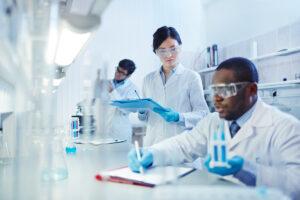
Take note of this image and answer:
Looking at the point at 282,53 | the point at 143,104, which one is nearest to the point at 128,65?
the point at 143,104

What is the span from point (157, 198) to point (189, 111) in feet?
2.81

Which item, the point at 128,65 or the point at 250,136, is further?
the point at 128,65

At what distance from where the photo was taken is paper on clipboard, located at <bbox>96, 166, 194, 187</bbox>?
0.77 meters

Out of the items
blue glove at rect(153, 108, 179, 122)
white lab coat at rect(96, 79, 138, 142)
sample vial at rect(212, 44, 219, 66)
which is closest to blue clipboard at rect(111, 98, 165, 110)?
blue glove at rect(153, 108, 179, 122)

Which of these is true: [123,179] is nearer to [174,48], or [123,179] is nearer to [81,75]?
[174,48]

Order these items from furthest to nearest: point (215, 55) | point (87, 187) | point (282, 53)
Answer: point (215, 55) → point (282, 53) → point (87, 187)

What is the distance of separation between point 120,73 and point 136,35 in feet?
1.03

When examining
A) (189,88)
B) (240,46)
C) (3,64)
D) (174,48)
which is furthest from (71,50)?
(240,46)

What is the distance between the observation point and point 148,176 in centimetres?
83

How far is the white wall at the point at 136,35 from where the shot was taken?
1589 millimetres

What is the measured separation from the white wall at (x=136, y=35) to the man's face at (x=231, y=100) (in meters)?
0.71

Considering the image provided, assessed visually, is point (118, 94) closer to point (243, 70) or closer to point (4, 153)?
point (4, 153)

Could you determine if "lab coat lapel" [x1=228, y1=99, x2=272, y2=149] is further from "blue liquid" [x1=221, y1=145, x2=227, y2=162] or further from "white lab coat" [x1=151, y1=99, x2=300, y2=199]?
"blue liquid" [x1=221, y1=145, x2=227, y2=162]

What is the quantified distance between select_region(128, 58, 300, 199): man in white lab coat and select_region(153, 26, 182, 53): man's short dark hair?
0.53m
